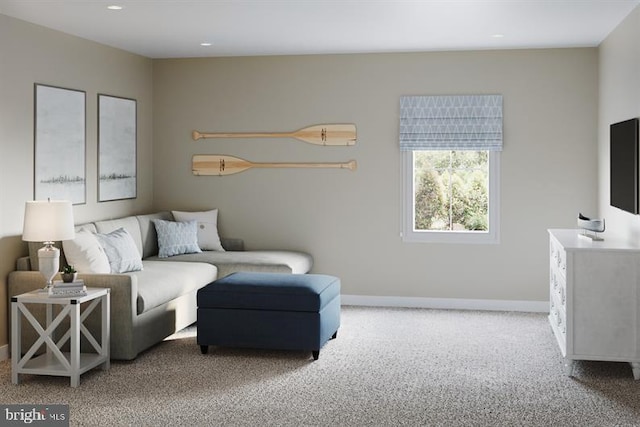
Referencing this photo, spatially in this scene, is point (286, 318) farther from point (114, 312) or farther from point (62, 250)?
point (62, 250)

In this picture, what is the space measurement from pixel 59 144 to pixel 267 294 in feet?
6.86

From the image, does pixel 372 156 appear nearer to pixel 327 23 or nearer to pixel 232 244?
pixel 232 244

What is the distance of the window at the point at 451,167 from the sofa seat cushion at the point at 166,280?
2035 millimetres

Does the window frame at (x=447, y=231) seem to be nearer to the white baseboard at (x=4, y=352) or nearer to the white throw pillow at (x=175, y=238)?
the white throw pillow at (x=175, y=238)

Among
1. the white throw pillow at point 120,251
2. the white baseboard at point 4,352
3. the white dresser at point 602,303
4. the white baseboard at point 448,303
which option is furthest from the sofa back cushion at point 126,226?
the white dresser at point 602,303

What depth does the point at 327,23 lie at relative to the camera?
5773mm

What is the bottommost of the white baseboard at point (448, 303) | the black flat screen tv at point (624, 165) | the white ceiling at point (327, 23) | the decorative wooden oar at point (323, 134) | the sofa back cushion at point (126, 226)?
the white baseboard at point (448, 303)

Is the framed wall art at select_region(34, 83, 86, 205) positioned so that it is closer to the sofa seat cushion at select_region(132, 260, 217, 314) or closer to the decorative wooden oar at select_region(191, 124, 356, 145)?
the sofa seat cushion at select_region(132, 260, 217, 314)

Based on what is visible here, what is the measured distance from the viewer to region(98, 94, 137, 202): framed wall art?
6.70 metres

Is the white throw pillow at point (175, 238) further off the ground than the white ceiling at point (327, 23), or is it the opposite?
the white ceiling at point (327, 23)

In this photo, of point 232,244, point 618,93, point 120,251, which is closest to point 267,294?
point 120,251

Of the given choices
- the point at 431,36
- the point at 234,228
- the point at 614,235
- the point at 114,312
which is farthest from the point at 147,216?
the point at 614,235

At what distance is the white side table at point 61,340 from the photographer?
182 inches

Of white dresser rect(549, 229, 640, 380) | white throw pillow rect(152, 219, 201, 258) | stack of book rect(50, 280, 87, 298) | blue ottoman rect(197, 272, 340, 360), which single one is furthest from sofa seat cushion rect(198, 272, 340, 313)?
white dresser rect(549, 229, 640, 380)
